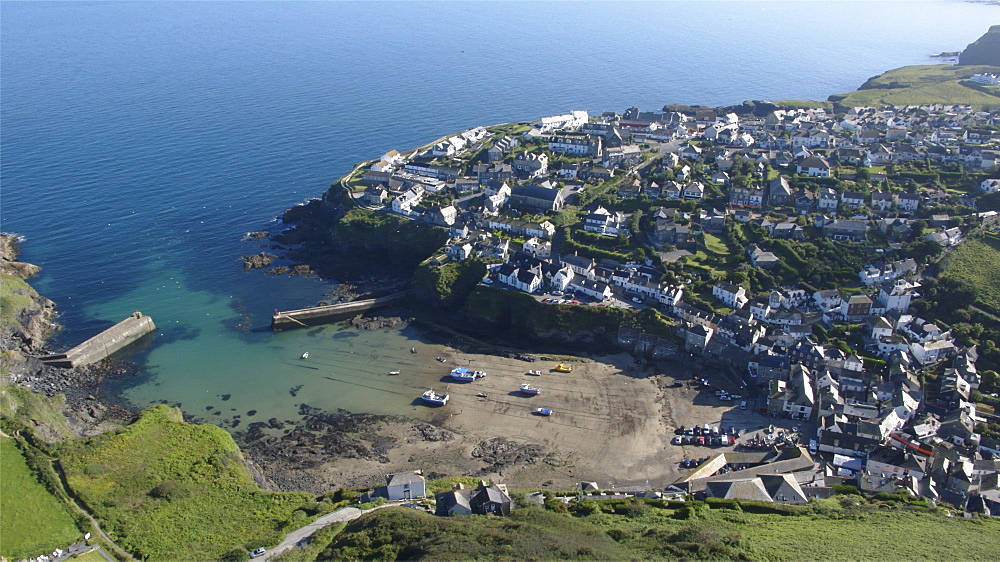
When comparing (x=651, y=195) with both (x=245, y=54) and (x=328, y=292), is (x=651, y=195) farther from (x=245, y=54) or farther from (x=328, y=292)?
(x=245, y=54)

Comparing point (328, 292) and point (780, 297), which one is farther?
point (328, 292)

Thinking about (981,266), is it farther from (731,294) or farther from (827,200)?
(731,294)

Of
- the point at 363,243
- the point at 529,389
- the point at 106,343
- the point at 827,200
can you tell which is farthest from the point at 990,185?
the point at 106,343

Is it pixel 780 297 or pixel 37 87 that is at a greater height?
pixel 37 87

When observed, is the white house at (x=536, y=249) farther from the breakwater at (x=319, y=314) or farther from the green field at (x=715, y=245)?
the green field at (x=715, y=245)

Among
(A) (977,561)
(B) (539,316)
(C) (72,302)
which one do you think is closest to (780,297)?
(B) (539,316)
